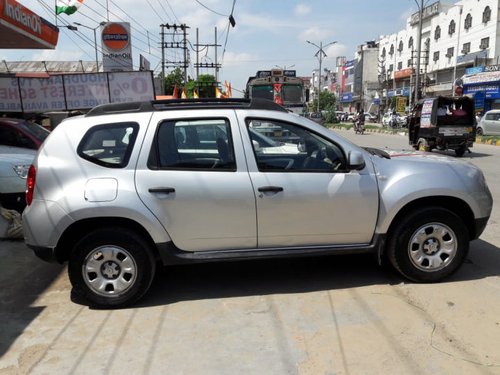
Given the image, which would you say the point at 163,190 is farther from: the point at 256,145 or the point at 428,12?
the point at 428,12

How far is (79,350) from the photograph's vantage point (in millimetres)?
3631

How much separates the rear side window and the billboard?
1186 centimetres

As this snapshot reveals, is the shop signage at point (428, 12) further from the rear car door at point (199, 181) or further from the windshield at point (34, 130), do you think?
the rear car door at point (199, 181)

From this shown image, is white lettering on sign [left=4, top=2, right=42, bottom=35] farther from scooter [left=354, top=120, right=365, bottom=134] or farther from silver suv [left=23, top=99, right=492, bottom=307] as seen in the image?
scooter [left=354, top=120, right=365, bottom=134]

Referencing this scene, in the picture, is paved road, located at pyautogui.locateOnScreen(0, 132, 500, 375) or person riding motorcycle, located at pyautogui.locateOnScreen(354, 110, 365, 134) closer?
paved road, located at pyautogui.locateOnScreen(0, 132, 500, 375)

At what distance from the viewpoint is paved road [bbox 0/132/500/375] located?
11.1 ft

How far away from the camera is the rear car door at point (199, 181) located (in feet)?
14.0

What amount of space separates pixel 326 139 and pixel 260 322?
5.72ft

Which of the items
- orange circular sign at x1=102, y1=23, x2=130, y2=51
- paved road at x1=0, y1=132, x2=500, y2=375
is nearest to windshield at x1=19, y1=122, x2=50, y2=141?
paved road at x1=0, y1=132, x2=500, y2=375

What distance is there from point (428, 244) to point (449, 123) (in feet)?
43.5

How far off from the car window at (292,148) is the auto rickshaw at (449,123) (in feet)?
43.3

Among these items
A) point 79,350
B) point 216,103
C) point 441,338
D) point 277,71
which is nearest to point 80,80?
point 277,71

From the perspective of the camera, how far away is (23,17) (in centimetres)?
1271

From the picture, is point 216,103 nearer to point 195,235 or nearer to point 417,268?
point 195,235
